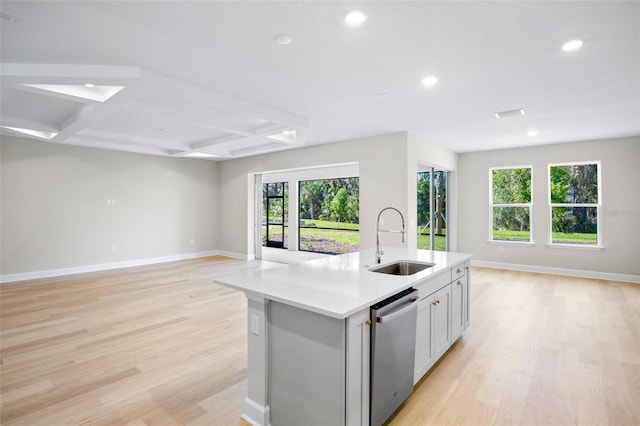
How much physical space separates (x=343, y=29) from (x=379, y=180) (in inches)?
139

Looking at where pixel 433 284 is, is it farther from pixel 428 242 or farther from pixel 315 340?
pixel 428 242

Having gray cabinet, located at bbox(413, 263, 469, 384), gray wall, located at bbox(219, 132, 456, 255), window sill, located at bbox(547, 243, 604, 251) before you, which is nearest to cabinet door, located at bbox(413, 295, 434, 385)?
gray cabinet, located at bbox(413, 263, 469, 384)

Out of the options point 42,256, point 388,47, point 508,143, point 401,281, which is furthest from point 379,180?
point 42,256

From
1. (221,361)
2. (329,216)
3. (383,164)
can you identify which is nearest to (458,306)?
(221,361)

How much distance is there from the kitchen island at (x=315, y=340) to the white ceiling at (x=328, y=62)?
178cm

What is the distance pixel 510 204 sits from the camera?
675cm

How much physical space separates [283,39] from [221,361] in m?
2.69

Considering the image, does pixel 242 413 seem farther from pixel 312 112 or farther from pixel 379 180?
pixel 379 180

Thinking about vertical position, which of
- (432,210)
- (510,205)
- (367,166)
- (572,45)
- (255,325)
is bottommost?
(255,325)

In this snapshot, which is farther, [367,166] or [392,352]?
[367,166]

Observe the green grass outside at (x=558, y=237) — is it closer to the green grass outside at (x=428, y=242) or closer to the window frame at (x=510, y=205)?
the window frame at (x=510, y=205)

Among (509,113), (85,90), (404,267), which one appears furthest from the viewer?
(509,113)

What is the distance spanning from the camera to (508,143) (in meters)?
6.20

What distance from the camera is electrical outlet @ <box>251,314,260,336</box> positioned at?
196 centimetres
